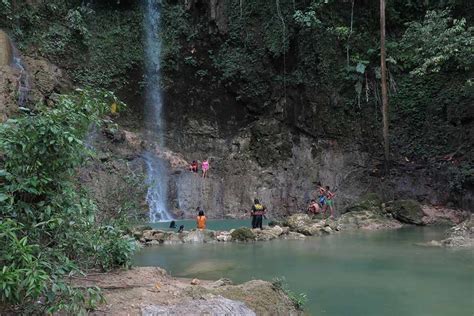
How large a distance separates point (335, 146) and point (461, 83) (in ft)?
18.9

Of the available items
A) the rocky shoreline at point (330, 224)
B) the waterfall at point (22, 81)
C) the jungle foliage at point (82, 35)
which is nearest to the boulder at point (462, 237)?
the rocky shoreline at point (330, 224)

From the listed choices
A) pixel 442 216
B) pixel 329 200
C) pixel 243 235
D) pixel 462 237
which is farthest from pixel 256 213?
pixel 442 216

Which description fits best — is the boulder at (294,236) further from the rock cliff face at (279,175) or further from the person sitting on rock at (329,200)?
the rock cliff face at (279,175)

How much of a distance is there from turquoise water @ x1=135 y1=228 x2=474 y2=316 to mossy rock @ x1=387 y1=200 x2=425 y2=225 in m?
2.40

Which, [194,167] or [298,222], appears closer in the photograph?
[298,222]

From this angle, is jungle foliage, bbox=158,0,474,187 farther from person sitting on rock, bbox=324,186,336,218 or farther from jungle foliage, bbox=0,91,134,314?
jungle foliage, bbox=0,91,134,314

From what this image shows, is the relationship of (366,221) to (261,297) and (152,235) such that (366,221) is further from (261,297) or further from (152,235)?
(261,297)

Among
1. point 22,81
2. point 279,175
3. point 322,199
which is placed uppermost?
point 22,81

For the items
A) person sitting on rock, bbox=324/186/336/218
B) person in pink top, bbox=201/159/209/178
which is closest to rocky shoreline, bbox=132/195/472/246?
person sitting on rock, bbox=324/186/336/218

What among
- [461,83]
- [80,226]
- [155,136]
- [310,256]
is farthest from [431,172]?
[80,226]

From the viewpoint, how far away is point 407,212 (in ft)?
52.3

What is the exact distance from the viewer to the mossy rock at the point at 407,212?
1572cm

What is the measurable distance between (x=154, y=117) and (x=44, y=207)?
18.2m

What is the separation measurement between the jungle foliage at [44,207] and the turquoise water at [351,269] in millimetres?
3413
